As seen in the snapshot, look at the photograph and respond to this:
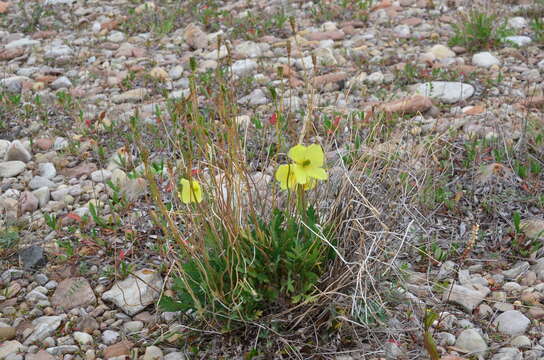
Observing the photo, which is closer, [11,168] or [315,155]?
[315,155]

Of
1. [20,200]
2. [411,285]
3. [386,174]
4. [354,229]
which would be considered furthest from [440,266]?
[20,200]

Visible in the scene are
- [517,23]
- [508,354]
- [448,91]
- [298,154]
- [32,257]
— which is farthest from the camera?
[517,23]

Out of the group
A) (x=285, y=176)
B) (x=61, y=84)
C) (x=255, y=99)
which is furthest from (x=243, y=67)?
(x=285, y=176)

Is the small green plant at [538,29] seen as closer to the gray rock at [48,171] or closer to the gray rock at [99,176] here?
the gray rock at [99,176]

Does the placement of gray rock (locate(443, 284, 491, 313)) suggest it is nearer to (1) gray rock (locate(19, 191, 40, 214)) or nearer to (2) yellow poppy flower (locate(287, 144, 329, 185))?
(2) yellow poppy flower (locate(287, 144, 329, 185))

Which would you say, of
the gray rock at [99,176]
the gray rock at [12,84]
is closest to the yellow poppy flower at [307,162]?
the gray rock at [99,176]

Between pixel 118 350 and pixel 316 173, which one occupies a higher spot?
pixel 316 173

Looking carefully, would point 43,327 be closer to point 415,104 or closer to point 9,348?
point 9,348
